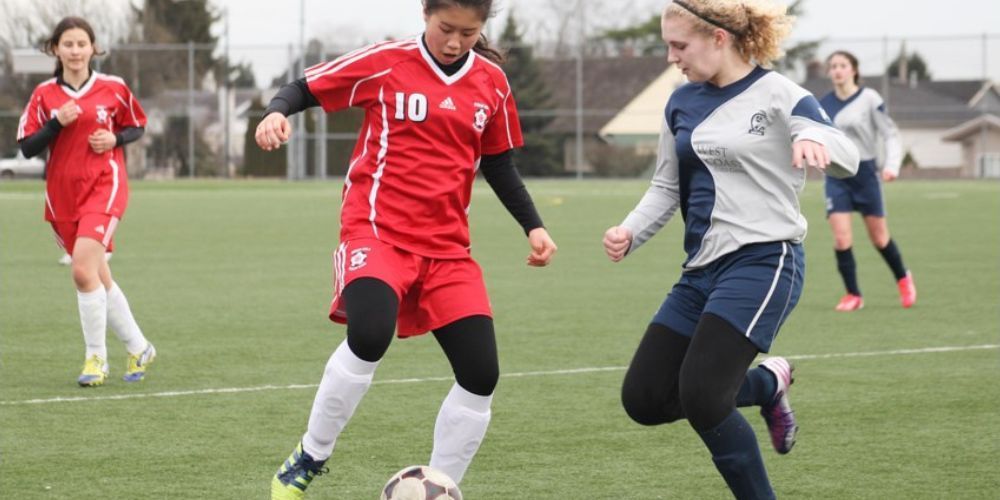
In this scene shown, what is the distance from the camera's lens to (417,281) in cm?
514

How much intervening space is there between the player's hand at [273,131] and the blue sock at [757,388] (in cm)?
183

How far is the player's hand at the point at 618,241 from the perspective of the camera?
5.10 m

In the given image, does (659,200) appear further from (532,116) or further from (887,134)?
(532,116)

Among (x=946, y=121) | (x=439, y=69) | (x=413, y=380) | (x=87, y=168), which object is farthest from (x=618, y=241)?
(x=946, y=121)

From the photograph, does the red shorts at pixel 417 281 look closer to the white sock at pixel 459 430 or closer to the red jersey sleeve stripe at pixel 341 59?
the white sock at pixel 459 430

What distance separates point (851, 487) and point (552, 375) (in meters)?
2.92

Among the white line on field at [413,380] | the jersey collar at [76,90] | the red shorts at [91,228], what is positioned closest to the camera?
the white line on field at [413,380]

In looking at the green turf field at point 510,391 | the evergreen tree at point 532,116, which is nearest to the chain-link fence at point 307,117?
the evergreen tree at point 532,116

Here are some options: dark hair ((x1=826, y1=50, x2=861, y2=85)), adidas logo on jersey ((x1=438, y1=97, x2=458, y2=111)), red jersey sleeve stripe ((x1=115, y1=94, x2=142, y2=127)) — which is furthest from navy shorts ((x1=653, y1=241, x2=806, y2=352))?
dark hair ((x1=826, y1=50, x2=861, y2=85))

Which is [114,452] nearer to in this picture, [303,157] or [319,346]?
[319,346]

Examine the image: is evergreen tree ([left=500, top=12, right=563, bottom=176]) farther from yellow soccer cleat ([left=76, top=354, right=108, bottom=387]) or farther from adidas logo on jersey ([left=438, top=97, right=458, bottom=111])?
adidas logo on jersey ([left=438, top=97, right=458, bottom=111])

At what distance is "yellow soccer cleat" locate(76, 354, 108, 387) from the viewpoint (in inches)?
310

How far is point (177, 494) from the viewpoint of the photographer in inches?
214

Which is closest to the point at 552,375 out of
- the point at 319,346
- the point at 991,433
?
the point at 319,346
